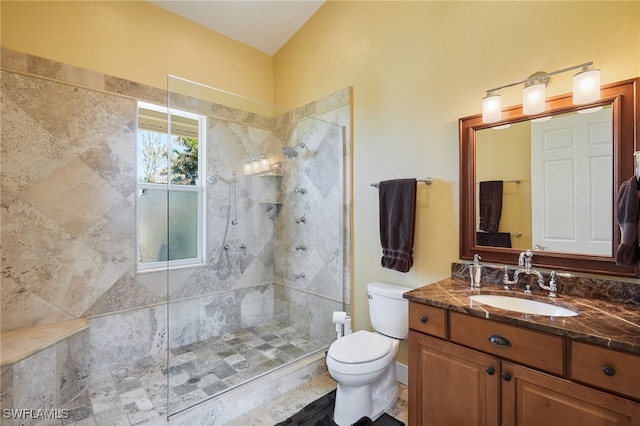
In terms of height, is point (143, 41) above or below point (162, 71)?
above

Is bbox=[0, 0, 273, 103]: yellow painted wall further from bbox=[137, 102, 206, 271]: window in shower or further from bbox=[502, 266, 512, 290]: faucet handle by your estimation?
bbox=[502, 266, 512, 290]: faucet handle

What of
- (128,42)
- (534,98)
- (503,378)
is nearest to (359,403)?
(503,378)

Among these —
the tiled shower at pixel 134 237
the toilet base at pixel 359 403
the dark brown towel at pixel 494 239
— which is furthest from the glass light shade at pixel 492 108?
the toilet base at pixel 359 403

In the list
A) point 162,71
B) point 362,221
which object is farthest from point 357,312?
point 162,71

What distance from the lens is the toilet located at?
1758 mm

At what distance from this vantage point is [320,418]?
6.22 feet

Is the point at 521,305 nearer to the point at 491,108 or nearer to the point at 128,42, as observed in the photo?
the point at 491,108

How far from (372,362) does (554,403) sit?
2.93ft

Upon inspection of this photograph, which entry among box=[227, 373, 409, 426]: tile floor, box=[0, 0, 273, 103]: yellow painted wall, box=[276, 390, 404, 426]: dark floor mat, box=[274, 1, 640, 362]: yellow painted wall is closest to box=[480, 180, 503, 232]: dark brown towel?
box=[274, 1, 640, 362]: yellow painted wall

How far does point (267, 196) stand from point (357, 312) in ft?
4.81

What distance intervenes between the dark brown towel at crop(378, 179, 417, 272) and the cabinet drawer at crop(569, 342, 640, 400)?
110cm

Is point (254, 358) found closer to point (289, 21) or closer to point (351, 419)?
point (351, 419)

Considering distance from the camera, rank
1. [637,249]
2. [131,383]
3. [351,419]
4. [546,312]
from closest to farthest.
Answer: [637,249], [546,312], [351,419], [131,383]

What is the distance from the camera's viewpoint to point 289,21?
9.93 ft
